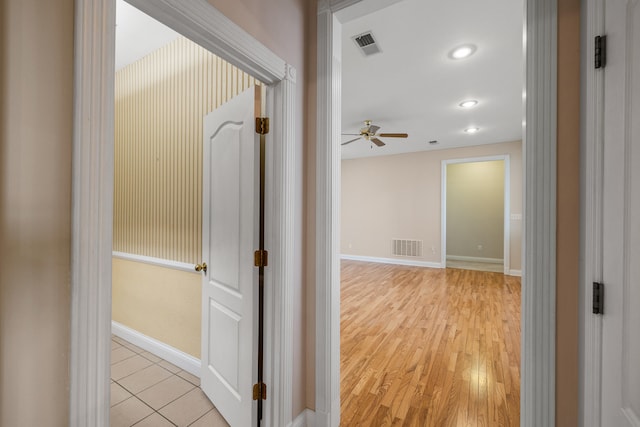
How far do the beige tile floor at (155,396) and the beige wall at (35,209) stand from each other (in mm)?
1359

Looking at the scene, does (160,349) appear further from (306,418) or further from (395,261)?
(395,261)

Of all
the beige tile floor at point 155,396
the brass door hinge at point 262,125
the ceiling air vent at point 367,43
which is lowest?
the beige tile floor at point 155,396

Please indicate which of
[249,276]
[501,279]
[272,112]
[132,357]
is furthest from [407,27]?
[501,279]

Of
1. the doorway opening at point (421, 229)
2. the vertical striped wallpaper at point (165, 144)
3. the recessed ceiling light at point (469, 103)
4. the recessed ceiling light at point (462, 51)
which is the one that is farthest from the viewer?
the recessed ceiling light at point (469, 103)

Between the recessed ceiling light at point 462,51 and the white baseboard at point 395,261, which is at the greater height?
the recessed ceiling light at point 462,51

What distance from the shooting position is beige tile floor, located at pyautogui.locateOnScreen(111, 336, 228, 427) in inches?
67.5

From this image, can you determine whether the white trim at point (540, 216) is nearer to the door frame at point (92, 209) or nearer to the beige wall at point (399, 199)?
the door frame at point (92, 209)

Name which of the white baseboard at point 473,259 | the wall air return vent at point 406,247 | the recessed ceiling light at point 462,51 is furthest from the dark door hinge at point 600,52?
the white baseboard at point 473,259

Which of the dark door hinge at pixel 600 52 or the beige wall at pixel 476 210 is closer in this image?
the dark door hinge at pixel 600 52

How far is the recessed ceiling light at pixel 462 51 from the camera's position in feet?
7.94

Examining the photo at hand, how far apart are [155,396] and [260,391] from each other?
42.3 inches

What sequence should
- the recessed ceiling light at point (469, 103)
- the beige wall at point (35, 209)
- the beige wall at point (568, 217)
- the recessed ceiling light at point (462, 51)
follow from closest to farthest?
the beige wall at point (35, 209) < the beige wall at point (568, 217) < the recessed ceiling light at point (462, 51) < the recessed ceiling light at point (469, 103)

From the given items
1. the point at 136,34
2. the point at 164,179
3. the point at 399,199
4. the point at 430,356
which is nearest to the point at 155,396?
the point at 164,179

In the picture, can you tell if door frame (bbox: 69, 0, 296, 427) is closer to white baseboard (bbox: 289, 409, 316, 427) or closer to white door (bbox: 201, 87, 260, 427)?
white door (bbox: 201, 87, 260, 427)
